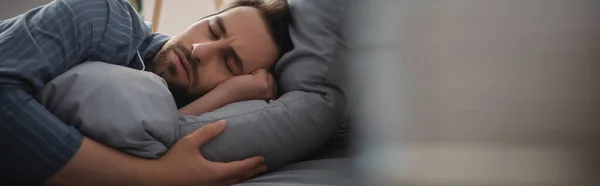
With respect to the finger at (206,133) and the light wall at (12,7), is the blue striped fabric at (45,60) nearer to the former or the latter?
the finger at (206,133)

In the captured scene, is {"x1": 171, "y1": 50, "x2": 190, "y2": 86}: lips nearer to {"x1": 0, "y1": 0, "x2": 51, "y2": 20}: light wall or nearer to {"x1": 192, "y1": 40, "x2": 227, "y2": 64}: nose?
{"x1": 192, "y1": 40, "x2": 227, "y2": 64}: nose

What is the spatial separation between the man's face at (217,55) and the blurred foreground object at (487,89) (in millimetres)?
725

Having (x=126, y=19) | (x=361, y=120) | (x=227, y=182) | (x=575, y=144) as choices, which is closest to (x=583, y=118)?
(x=575, y=144)

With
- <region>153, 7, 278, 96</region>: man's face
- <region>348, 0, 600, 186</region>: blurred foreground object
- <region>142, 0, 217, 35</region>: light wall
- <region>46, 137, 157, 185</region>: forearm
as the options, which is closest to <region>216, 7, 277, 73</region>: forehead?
<region>153, 7, 278, 96</region>: man's face

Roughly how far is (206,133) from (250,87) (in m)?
0.22

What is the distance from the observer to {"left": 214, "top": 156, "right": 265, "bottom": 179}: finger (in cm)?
75

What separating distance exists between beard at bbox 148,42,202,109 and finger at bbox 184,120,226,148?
0.87 ft

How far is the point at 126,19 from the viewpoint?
0.92 metres

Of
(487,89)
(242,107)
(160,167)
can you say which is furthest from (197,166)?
(487,89)

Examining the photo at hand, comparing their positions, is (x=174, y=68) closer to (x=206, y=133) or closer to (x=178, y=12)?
(x=206, y=133)

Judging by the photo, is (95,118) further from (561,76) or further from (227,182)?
(561,76)

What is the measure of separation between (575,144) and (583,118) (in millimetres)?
15

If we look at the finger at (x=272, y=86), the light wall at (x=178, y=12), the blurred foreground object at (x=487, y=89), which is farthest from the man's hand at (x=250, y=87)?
the light wall at (x=178, y=12)

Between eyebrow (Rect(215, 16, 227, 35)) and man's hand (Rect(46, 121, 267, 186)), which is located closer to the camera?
man's hand (Rect(46, 121, 267, 186))
